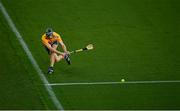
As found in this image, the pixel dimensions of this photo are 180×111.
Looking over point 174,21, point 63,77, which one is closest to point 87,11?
point 174,21

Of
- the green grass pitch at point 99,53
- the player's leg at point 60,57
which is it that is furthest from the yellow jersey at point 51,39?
the green grass pitch at point 99,53

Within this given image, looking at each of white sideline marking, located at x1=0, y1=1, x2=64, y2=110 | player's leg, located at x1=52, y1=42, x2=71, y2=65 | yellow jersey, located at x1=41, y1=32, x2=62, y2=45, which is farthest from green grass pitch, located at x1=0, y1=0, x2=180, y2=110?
yellow jersey, located at x1=41, y1=32, x2=62, y2=45

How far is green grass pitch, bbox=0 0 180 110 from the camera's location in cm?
2109

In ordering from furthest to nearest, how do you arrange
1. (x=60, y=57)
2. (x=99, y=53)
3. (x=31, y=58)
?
A: (x=99, y=53) < (x=31, y=58) < (x=60, y=57)

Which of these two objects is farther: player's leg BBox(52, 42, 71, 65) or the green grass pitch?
player's leg BBox(52, 42, 71, 65)

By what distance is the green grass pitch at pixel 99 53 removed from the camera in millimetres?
21094

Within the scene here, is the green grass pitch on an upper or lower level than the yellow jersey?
lower

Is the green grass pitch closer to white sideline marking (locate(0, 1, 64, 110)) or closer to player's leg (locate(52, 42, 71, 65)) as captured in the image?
white sideline marking (locate(0, 1, 64, 110))

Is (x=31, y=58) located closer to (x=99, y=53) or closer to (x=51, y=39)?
(x=51, y=39)

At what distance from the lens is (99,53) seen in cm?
2447

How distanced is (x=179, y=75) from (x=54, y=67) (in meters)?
4.58

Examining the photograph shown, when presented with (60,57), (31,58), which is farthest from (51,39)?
(31,58)

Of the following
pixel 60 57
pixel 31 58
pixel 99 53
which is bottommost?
pixel 99 53

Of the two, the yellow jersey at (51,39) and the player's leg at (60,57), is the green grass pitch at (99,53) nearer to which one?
the player's leg at (60,57)
